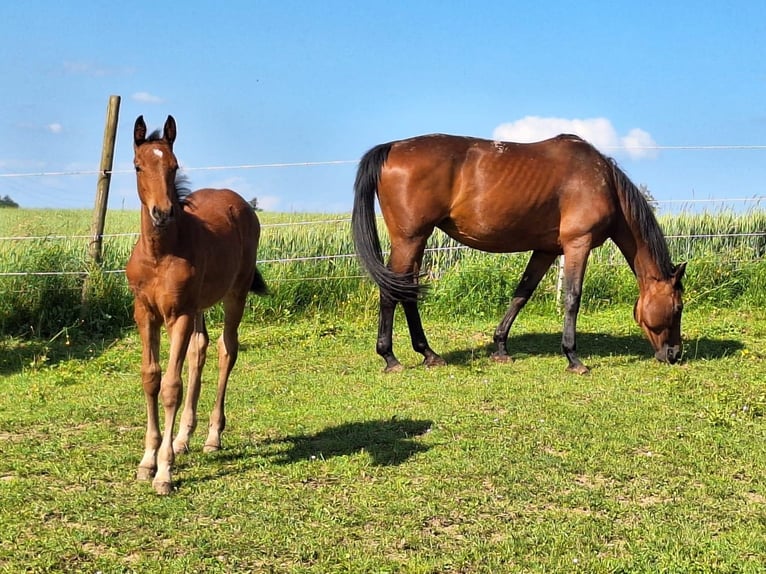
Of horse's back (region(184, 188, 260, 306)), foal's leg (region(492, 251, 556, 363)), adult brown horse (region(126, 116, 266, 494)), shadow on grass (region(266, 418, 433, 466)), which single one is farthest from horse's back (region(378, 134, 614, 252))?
adult brown horse (region(126, 116, 266, 494))

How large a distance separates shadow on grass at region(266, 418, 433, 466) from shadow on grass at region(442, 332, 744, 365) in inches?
89.7

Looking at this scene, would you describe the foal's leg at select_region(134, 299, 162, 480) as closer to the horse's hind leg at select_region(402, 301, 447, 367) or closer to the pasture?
the pasture

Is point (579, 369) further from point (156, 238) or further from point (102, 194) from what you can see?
point (102, 194)

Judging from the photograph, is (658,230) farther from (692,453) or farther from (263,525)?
(263,525)

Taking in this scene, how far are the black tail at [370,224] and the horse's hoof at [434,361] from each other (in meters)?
0.65

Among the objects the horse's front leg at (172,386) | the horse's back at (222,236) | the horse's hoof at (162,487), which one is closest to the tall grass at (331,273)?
the horse's back at (222,236)

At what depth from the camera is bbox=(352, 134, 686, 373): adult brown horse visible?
7.17m

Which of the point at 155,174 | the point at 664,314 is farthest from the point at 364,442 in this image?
the point at 664,314

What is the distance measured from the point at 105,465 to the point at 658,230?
546cm

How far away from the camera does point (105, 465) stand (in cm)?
454

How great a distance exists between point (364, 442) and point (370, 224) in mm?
2753

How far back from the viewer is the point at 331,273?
1002 centimetres

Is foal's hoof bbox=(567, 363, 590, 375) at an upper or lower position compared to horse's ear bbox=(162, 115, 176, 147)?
lower

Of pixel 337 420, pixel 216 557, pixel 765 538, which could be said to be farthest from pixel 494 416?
pixel 216 557
